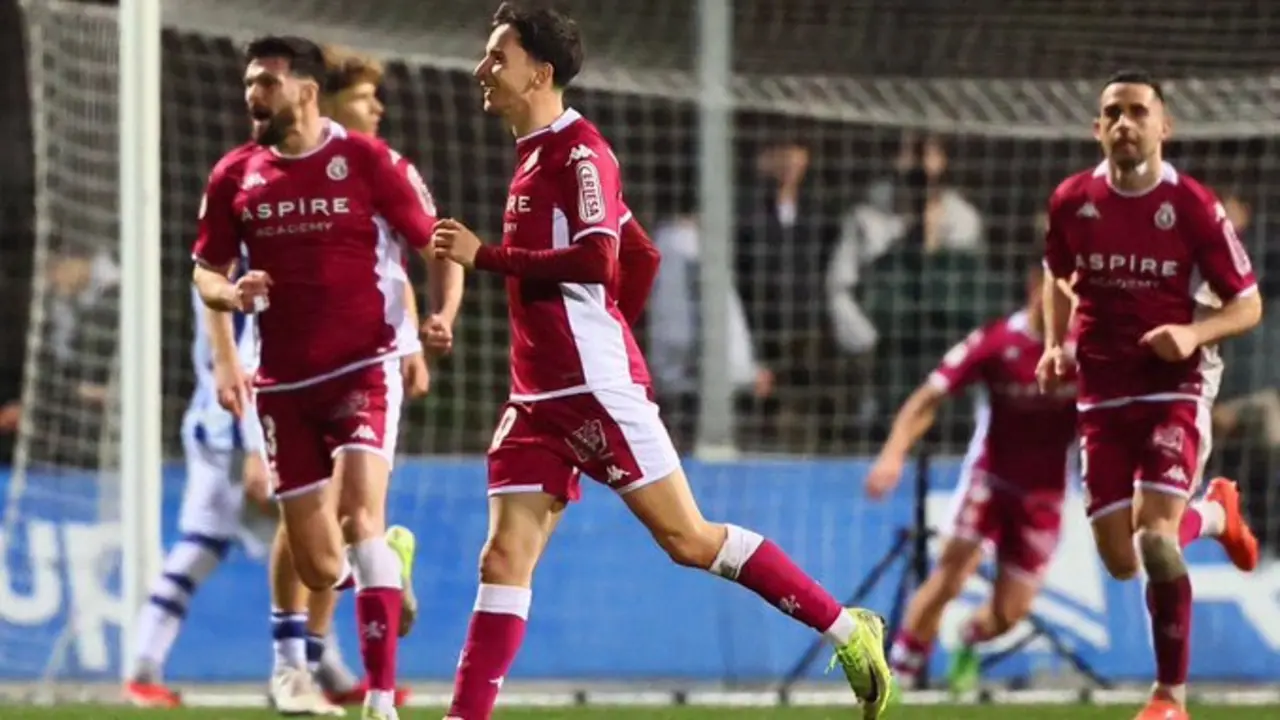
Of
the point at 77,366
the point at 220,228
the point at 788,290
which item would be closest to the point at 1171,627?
the point at 220,228

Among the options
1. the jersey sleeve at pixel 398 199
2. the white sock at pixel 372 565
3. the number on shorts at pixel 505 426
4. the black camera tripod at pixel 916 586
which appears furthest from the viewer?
the black camera tripod at pixel 916 586

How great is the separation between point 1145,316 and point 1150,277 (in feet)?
0.45

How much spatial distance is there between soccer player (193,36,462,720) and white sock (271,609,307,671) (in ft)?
2.78

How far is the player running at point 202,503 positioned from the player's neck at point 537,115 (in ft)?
13.6

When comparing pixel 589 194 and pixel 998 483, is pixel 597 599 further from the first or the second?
pixel 589 194

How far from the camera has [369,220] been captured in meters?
10.3

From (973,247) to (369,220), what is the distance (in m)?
5.75

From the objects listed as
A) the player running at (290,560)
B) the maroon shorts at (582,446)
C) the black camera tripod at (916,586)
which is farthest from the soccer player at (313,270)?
the black camera tripod at (916,586)

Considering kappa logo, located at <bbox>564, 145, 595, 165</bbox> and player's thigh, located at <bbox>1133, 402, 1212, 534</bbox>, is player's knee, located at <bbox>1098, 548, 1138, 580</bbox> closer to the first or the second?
player's thigh, located at <bbox>1133, 402, 1212, 534</bbox>

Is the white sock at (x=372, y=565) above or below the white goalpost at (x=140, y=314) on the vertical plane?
below

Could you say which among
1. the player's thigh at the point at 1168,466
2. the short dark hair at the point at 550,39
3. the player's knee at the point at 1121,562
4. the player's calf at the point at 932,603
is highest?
the short dark hair at the point at 550,39

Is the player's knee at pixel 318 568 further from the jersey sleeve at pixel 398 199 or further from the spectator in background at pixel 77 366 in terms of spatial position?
the spectator in background at pixel 77 366

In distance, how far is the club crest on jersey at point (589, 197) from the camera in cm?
836

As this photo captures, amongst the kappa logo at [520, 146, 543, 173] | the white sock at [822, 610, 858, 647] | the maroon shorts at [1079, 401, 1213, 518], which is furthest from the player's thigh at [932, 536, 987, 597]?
the kappa logo at [520, 146, 543, 173]
